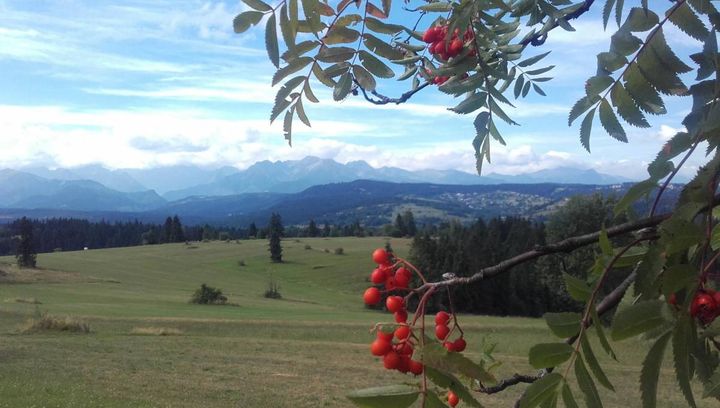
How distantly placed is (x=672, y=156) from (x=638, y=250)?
216 mm

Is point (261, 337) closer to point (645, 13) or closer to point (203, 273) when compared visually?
point (645, 13)


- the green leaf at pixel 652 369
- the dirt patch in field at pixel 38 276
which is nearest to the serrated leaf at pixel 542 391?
the green leaf at pixel 652 369

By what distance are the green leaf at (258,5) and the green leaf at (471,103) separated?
0.56 meters

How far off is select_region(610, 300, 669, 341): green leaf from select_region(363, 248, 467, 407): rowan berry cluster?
0.81 ft

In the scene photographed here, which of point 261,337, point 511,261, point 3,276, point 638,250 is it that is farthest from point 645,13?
point 3,276

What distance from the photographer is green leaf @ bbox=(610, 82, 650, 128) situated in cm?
126

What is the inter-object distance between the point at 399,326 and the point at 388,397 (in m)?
0.12

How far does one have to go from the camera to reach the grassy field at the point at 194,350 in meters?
13.5

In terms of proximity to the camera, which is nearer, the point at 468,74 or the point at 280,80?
the point at 280,80

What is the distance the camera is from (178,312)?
34.2 m

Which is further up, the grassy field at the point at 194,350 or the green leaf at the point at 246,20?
the green leaf at the point at 246,20

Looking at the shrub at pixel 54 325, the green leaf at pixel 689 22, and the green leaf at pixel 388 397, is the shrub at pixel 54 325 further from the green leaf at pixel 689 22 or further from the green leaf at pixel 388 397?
the green leaf at pixel 689 22

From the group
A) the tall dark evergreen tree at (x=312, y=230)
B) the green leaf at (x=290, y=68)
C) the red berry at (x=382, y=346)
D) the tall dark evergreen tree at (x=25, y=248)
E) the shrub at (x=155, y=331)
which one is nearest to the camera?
the red berry at (x=382, y=346)

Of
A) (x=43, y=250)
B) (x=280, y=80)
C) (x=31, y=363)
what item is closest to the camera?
(x=280, y=80)
